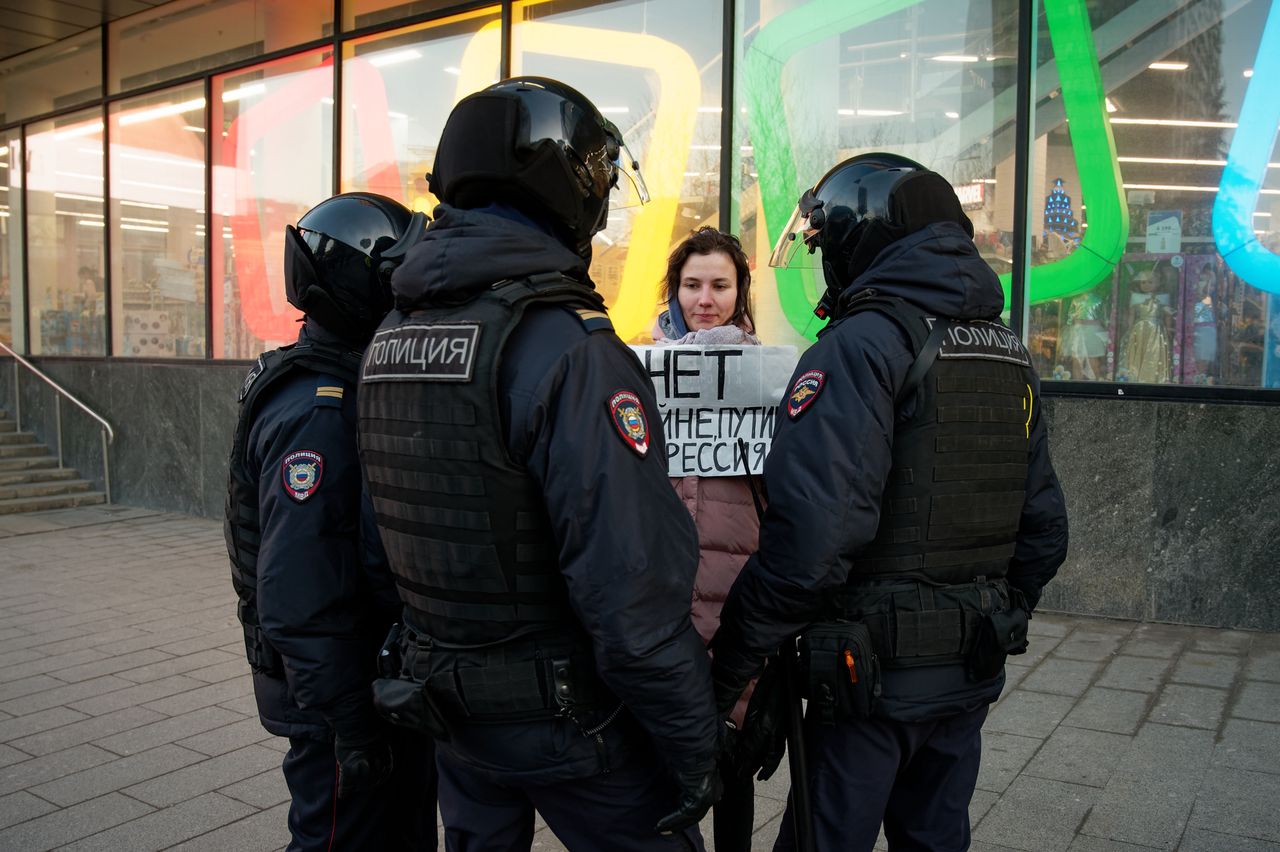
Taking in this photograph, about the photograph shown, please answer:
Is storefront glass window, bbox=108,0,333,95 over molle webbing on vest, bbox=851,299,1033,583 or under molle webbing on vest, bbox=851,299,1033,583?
over

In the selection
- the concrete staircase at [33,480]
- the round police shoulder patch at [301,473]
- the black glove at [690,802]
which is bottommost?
the concrete staircase at [33,480]

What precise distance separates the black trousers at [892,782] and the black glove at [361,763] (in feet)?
3.36

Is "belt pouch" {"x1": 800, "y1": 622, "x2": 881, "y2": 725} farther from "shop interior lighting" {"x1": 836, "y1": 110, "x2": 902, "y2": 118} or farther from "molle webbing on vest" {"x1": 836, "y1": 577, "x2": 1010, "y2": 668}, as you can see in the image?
"shop interior lighting" {"x1": 836, "y1": 110, "x2": 902, "y2": 118}

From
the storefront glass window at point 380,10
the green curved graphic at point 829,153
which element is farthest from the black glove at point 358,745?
the storefront glass window at point 380,10

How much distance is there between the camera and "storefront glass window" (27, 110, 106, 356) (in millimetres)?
12945

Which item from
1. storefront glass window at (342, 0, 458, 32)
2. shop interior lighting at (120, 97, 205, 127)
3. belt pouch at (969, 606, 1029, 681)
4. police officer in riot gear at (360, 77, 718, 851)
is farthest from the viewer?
shop interior lighting at (120, 97, 205, 127)

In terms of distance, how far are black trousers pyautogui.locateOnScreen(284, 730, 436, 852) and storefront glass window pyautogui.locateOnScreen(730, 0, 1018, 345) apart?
4928mm

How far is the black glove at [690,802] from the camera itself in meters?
2.01

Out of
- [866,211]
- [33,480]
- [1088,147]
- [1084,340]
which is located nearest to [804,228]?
[866,211]

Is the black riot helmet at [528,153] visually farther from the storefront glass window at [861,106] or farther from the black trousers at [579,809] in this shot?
the storefront glass window at [861,106]

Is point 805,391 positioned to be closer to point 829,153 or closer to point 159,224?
point 829,153

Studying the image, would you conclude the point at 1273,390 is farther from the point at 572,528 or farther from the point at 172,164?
the point at 172,164

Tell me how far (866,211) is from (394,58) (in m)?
8.49

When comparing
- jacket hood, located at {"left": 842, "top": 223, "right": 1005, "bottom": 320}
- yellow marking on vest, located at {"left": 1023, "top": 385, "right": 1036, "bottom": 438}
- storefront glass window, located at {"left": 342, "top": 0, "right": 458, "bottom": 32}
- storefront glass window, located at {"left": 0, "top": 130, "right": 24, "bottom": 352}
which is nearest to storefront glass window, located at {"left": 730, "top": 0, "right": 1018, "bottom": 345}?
storefront glass window, located at {"left": 342, "top": 0, "right": 458, "bottom": 32}
